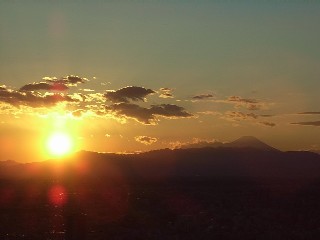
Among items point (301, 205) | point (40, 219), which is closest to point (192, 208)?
point (301, 205)

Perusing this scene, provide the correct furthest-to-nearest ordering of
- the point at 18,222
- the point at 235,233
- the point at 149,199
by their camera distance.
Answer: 1. the point at 149,199
2. the point at 18,222
3. the point at 235,233

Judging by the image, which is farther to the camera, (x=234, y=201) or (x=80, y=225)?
(x=234, y=201)

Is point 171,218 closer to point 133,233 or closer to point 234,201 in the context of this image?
point 133,233

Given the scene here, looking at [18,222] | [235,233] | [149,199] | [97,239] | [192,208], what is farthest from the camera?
[149,199]

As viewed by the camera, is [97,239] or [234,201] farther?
[234,201]

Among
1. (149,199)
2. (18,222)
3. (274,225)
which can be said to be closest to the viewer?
(274,225)

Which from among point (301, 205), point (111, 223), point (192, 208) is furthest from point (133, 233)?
point (301, 205)

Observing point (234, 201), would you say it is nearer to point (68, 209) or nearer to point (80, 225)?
point (68, 209)

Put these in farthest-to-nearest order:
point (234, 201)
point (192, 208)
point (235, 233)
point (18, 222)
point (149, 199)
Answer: point (149, 199)
point (234, 201)
point (192, 208)
point (18, 222)
point (235, 233)
